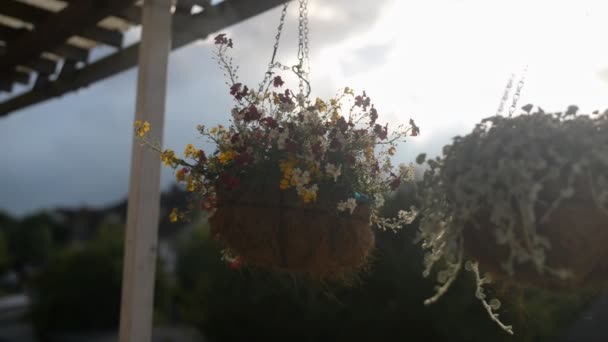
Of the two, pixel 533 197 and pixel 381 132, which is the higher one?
pixel 381 132

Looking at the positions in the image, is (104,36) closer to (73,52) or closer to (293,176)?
(73,52)

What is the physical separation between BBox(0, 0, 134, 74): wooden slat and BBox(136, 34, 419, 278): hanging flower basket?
852mm

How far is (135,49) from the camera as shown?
276 cm

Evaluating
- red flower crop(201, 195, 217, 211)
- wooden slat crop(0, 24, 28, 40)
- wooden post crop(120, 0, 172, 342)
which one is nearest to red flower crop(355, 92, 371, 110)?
red flower crop(201, 195, 217, 211)

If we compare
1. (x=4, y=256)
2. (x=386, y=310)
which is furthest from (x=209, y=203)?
(x=4, y=256)

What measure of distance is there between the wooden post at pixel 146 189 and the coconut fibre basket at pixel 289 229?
64cm

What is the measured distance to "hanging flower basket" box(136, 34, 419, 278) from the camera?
139 centimetres

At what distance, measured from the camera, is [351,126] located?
5.01ft

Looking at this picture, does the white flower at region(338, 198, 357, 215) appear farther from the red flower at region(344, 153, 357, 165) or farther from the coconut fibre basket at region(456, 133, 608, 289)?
the coconut fibre basket at region(456, 133, 608, 289)

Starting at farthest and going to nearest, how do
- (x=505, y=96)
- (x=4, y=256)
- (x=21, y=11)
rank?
(x=4, y=256) < (x=21, y=11) < (x=505, y=96)

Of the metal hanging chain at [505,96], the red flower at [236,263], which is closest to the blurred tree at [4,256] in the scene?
the red flower at [236,263]

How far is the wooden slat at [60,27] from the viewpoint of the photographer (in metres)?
2.27

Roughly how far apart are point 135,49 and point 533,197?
217cm

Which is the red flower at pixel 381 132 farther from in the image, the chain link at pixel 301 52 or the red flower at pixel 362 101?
the chain link at pixel 301 52
